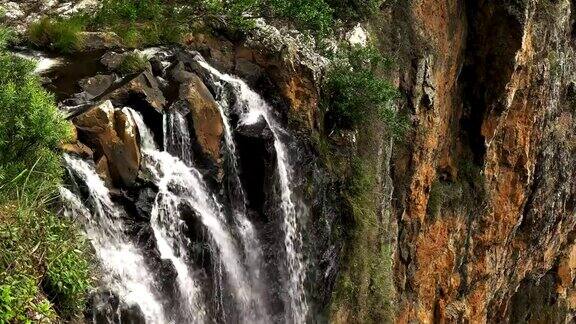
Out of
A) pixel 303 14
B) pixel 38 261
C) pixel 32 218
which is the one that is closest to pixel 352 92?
pixel 303 14

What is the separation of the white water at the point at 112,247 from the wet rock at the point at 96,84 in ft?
5.55

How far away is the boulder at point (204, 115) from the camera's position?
9.03 m

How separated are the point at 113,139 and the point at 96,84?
1508 millimetres

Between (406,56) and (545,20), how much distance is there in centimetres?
840

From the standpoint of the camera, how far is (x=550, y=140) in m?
22.5

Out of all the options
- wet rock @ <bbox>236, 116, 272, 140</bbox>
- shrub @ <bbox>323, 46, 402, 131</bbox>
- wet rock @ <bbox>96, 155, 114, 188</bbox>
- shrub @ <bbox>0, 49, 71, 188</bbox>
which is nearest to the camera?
shrub @ <bbox>0, 49, 71, 188</bbox>

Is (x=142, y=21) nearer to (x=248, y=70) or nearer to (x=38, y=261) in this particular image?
(x=248, y=70)

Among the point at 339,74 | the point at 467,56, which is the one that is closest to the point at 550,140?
the point at 467,56

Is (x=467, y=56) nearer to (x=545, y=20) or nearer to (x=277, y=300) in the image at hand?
(x=545, y=20)

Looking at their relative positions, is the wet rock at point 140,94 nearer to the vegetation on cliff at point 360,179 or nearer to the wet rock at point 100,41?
the wet rock at point 100,41

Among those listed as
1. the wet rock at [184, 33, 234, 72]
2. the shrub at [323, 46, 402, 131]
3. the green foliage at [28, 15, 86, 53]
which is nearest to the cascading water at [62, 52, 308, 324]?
the wet rock at [184, 33, 234, 72]

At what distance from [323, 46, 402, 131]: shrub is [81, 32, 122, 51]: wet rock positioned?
422cm

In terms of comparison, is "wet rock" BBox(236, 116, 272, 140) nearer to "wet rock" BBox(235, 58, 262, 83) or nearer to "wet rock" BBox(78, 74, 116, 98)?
"wet rock" BBox(235, 58, 262, 83)

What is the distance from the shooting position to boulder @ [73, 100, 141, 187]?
302 inches
